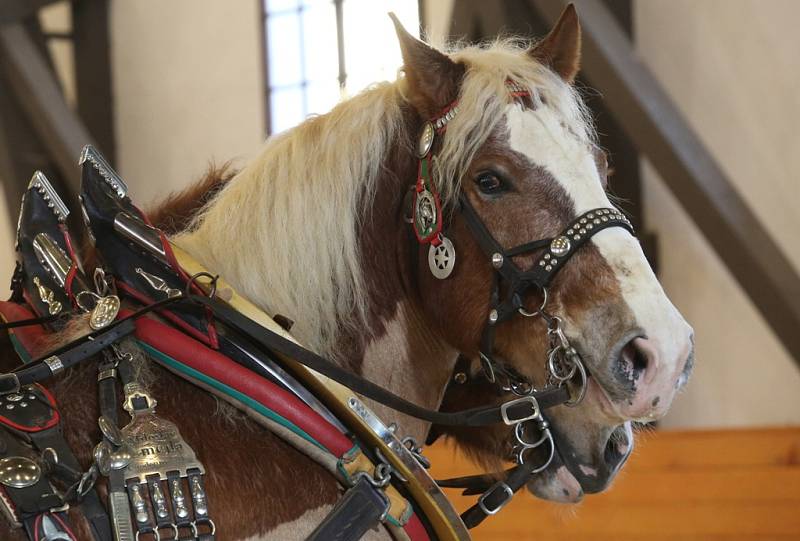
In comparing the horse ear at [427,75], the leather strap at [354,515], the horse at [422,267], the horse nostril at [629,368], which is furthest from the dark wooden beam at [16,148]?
the horse nostril at [629,368]

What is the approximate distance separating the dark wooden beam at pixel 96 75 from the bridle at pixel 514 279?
5.80 meters

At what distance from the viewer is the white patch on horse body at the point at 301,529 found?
44.6 inches

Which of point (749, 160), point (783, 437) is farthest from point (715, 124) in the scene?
point (783, 437)

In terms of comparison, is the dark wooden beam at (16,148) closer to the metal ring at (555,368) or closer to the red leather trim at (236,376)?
the red leather trim at (236,376)

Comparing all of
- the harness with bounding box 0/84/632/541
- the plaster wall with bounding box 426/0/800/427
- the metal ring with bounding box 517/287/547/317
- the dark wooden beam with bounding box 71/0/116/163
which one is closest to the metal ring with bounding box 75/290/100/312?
the harness with bounding box 0/84/632/541

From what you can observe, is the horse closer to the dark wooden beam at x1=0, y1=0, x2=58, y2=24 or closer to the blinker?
the blinker

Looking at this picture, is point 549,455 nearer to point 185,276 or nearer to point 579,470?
point 579,470

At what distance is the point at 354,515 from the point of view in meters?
1.15

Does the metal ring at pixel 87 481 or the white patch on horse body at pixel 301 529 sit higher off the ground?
the metal ring at pixel 87 481

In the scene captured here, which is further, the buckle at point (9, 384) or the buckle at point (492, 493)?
the buckle at point (492, 493)

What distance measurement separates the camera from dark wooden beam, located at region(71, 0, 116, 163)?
6757mm

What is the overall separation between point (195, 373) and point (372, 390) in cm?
23

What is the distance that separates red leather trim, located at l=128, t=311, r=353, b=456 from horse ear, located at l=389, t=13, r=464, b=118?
47 centimetres

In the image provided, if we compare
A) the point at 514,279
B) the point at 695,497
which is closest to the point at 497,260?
the point at 514,279
